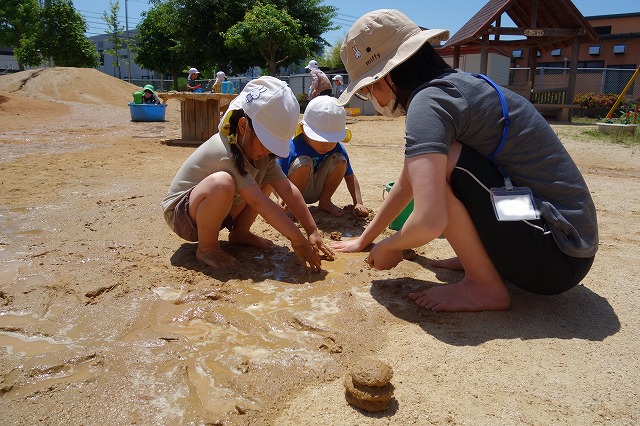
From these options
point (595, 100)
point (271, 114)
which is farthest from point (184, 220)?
point (595, 100)

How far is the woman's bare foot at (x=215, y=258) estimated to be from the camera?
277cm

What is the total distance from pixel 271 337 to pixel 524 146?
1.26 meters

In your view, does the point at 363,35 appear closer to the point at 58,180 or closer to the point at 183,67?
the point at 58,180

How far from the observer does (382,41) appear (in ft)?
7.14

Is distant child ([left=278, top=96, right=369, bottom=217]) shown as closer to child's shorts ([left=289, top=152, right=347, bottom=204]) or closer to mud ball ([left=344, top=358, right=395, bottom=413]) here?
child's shorts ([left=289, top=152, right=347, bottom=204])

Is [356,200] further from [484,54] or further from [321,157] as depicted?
[484,54]

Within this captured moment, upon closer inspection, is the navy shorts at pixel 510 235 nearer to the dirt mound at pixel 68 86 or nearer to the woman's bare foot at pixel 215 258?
the woman's bare foot at pixel 215 258

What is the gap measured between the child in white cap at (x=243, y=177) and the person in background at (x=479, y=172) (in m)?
0.54

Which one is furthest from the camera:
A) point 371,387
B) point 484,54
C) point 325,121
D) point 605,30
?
point 605,30

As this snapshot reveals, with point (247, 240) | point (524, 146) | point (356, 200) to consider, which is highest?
point (524, 146)

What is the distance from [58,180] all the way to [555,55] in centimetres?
2777

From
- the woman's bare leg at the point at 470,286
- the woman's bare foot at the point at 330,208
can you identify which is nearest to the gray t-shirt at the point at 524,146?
the woman's bare leg at the point at 470,286

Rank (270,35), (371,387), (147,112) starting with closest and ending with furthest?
1. (371,387)
2. (147,112)
3. (270,35)

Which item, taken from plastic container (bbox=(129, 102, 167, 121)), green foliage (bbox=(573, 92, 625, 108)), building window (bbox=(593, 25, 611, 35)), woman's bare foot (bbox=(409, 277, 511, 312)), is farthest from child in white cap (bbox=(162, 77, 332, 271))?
building window (bbox=(593, 25, 611, 35))
